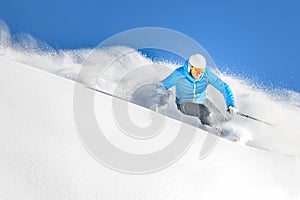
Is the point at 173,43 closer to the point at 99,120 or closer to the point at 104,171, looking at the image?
the point at 99,120

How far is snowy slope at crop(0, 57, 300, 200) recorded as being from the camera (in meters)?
2.25

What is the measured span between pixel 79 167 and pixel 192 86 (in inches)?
104

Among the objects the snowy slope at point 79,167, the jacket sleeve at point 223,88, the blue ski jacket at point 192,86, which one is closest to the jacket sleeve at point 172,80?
the blue ski jacket at point 192,86

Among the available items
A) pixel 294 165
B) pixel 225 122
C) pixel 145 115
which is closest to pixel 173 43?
pixel 225 122

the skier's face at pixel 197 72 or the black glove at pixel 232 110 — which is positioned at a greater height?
the skier's face at pixel 197 72

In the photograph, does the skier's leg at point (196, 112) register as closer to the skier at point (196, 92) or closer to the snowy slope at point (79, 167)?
the skier at point (196, 92)

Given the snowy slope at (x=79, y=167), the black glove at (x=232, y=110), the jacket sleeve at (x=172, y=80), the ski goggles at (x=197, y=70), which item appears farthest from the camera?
the jacket sleeve at (x=172, y=80)

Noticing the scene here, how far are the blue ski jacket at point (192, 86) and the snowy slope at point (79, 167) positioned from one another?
1445mm

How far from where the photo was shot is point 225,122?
530 centimetres

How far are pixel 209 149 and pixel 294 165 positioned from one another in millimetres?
720

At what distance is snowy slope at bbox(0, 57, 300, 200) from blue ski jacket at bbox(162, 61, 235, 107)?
4.74 ft

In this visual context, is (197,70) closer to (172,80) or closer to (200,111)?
(172,80)

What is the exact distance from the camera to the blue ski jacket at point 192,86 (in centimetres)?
484

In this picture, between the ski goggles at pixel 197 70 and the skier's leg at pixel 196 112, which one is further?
the skier's leg at pixel 196 112
